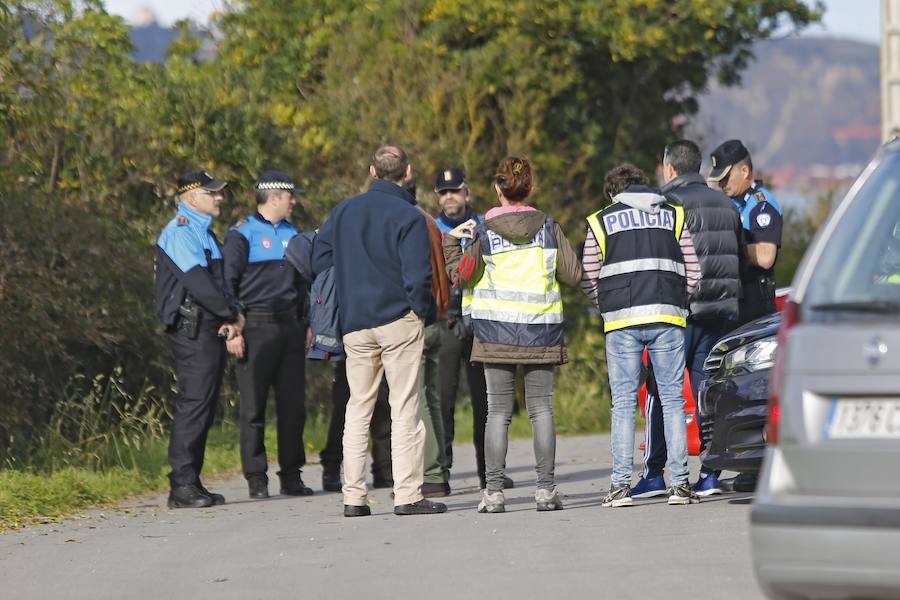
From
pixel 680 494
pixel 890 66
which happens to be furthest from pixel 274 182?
pixel 890 66

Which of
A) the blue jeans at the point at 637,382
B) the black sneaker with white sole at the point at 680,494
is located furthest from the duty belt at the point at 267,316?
the black sneaker with white sole at the point at 680,494

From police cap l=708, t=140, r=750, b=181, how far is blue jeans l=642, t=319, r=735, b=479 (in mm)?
903

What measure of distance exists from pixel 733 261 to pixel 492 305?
4.49 feet

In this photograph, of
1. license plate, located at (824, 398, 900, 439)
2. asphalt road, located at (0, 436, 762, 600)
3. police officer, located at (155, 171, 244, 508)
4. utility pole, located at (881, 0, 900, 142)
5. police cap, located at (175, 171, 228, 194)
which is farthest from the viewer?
utility pole, located at (881, 0, 900, 142)

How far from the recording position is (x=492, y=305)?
9328 millimetres

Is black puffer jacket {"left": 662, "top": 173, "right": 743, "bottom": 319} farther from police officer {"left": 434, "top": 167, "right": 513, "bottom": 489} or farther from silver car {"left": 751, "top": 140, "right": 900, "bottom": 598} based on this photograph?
silver car {"left": 751, "top": 140, "right": 900, "bottom": 598}

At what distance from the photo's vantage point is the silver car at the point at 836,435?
5.02 meters

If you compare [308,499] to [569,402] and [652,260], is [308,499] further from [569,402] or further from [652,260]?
[569,402]

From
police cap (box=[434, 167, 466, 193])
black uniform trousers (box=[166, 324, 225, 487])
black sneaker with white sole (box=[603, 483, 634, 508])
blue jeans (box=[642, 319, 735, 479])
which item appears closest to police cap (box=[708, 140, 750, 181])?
blue jeans (box=[642, 319, 735, 479])

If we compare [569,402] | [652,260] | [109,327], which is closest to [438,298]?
[652,260]

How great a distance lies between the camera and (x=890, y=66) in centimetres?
2497

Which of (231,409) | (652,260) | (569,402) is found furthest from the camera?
(569,402)

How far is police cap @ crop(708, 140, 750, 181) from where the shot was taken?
10.0 m

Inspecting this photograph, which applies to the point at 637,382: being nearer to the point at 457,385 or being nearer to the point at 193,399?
the point at 457,385
